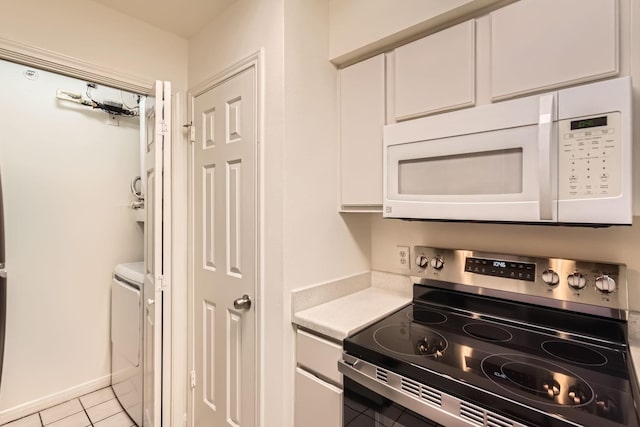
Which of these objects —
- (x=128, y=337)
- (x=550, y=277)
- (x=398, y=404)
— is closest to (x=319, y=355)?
(x=398, y=404)

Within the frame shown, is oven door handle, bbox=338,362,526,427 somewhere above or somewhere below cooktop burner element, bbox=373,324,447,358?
below

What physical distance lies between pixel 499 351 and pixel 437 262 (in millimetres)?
504

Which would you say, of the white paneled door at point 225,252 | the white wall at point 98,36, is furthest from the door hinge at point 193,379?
the white wall at point 98,36

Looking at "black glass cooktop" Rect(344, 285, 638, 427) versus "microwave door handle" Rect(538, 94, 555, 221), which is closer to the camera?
"black glass cooktop" Rect(344, 285, 638, 427)

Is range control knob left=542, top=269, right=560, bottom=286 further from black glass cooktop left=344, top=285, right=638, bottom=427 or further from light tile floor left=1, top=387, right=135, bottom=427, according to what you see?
light tile floor left=1, top=387, right=135, bottom=427

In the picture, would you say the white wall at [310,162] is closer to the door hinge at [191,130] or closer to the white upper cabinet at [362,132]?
the white upper cabinet at [362,132]

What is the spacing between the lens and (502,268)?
133 cm

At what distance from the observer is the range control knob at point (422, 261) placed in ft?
5.04

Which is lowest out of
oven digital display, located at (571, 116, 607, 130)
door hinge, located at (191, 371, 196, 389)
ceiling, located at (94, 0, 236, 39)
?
door hinge, located at (191, 371, 196, 389)

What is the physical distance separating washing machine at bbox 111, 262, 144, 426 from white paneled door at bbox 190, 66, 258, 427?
42 cm

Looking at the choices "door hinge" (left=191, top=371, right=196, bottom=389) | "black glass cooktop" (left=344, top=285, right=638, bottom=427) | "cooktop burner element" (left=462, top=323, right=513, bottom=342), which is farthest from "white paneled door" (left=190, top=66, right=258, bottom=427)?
"cooktop burner element" (left=462, top=323, right=513, bottom=342)

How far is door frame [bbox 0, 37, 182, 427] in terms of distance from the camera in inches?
62.2

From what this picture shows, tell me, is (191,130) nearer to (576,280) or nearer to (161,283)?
(161,283)

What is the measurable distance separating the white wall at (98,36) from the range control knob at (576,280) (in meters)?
2.22
